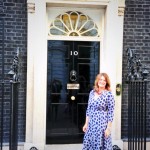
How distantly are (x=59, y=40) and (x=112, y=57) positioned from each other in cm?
117

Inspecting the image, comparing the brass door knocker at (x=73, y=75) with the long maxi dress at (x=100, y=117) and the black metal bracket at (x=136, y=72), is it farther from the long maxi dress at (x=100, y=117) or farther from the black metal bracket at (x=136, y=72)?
→ the long maxi dress at (x=100, y=117)

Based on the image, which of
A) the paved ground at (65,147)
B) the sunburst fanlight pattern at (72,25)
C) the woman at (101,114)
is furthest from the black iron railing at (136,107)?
the sunburst fanlight pattern at (72,25)

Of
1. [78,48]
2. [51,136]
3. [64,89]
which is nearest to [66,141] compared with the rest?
[51,136]

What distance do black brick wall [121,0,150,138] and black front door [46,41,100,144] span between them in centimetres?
85

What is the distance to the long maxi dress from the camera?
224 inches

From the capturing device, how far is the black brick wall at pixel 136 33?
762cm

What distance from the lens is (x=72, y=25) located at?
25.6ft

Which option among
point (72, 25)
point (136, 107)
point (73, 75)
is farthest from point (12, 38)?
point (136, 107)

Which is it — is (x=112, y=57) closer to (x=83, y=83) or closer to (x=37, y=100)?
(x=83, y=83)

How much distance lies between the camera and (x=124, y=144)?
→ 297 inches

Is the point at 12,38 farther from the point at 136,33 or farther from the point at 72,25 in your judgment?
the point at 136,33

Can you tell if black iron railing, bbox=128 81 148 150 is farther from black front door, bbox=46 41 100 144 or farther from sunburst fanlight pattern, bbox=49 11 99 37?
sunburst fanlight pattern, bbox=49 11 99 37

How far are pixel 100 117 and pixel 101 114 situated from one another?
49 mm

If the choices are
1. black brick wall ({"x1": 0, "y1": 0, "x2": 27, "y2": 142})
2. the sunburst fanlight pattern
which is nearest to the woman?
black brick wall ({"x1": 0, "y1": 0, "x2": 27, "y2": 142})
